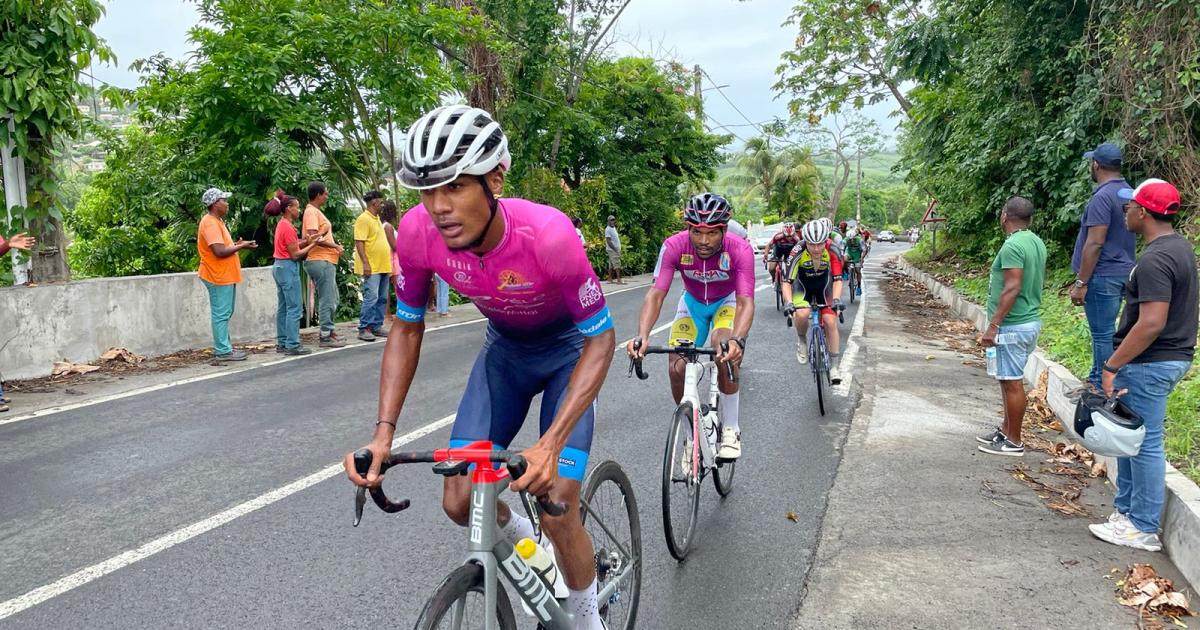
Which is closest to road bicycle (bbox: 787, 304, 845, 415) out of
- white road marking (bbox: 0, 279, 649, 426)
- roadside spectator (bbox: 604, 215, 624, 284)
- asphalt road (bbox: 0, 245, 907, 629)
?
asphalt road (bbox: 0, 245, 907, 629)

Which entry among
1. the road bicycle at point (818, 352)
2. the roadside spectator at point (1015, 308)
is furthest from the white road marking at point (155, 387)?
the roadside spectator at point (1015, 308)

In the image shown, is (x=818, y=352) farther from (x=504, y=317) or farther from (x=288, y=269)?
(x=288, y=269)

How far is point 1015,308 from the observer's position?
580 cm

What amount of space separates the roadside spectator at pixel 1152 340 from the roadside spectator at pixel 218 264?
8248mm

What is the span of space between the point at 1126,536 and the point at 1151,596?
0.66m

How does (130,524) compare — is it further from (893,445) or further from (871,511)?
(893,445)

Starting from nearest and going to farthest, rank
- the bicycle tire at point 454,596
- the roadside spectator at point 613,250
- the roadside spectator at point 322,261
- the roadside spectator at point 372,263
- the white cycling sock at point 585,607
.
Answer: the bicycle tire at point 454,596, the white cycling sock at point 585,607, the roadside spectator at point 322,261, the roadside spectator at point 372,263, the roadside spectator at point 613,250

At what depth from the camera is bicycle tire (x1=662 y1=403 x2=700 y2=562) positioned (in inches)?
154

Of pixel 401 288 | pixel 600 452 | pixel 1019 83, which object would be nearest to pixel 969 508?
pixel 600 452

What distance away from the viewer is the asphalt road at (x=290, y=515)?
3508 millimetres

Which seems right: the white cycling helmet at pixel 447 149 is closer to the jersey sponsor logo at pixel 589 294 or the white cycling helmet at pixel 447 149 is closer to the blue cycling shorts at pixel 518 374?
the jersey sponsor logo at pixel 589 294

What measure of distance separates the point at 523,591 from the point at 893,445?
179 inches

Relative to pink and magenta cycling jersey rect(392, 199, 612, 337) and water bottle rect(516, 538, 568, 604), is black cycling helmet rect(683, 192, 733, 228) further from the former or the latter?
water bottle rect(516, 538, 568, 604)

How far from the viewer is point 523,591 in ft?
8.13
